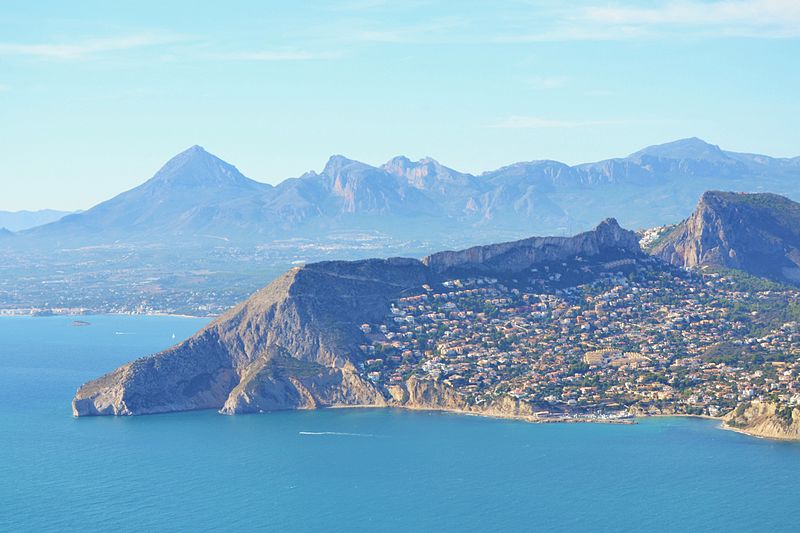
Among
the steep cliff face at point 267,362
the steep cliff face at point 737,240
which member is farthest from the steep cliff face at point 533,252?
the steep cliff face at point 737,240

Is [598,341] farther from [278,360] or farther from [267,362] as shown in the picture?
[267,362]

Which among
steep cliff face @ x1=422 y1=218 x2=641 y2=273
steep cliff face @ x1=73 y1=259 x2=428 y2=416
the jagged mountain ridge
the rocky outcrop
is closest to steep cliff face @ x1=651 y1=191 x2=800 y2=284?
steep cliff face @ x1=422 y1=218 x2=641 y2=273

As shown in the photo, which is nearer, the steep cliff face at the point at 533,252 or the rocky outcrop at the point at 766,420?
the rocky outcrop at the point at 766,420

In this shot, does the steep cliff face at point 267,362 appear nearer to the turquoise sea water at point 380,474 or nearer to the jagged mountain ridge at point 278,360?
the jagged mountain ridge at point 278,360

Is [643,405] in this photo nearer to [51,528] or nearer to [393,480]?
[393,480]

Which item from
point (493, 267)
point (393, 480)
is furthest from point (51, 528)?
point (493, 267)

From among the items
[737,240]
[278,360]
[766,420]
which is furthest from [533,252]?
[766,420]
